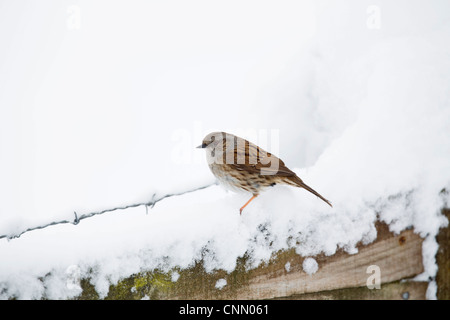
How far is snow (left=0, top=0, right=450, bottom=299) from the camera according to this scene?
137cm

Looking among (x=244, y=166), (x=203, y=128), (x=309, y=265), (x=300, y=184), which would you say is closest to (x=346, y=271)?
(x=309, y=265)

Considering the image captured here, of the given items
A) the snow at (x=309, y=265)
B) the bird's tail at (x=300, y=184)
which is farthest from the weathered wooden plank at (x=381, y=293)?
the bird's tail at (x=300, y=184)

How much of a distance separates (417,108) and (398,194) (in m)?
0.61

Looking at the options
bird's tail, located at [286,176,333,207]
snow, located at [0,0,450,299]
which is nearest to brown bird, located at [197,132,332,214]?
bird's tail, located at [286,176,333,207]

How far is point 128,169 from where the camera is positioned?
2.98m

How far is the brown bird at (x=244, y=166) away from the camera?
1983mm

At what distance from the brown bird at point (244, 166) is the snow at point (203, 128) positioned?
0.36 feet

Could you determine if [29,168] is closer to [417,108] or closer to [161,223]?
[161,223]

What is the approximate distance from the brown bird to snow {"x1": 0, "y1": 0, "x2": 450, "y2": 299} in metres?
0.11

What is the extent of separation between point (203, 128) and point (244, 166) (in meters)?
1.23

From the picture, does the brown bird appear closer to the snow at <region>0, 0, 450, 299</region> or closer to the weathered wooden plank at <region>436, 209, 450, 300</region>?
the snow at <region>0, 0, 450, 299</region>

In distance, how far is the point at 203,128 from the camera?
328cm

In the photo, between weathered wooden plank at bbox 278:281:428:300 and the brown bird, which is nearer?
weathered wooden plank at bbox 278:281:428:300

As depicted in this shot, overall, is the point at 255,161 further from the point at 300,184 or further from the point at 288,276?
the point at 288,276
